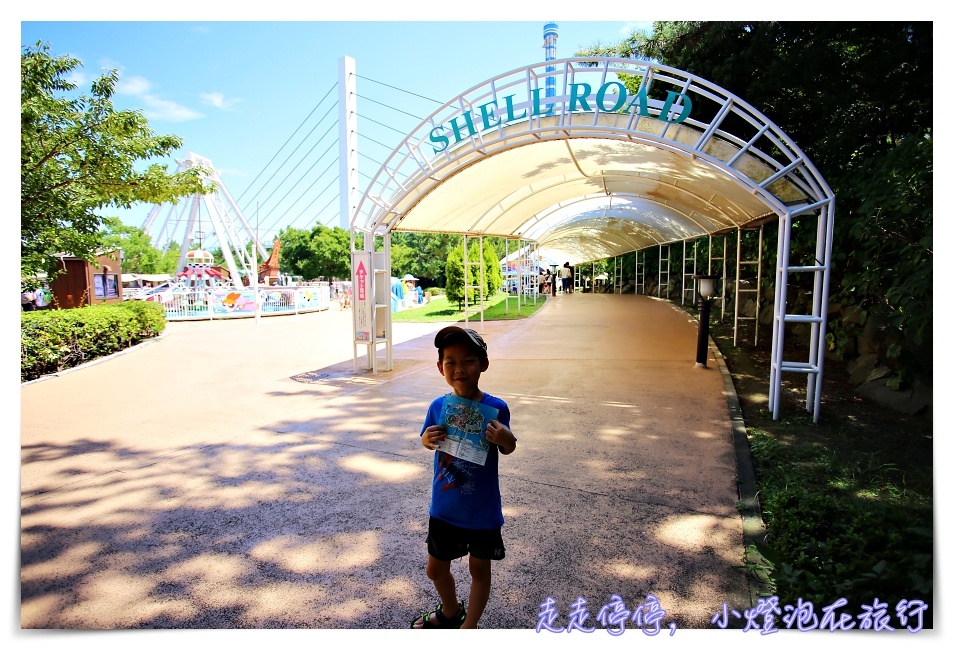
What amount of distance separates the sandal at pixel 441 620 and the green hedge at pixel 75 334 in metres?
8.02

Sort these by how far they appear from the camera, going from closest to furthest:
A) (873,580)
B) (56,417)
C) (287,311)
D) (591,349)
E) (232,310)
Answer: (873,580)
(56,417)
(591,349)
(232,310)
(287,311)

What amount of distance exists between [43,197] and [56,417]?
263 centimetres

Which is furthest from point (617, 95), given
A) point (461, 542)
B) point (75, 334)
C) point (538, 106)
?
point (75, 334)

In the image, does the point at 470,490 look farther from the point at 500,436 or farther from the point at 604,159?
the point at 604,159

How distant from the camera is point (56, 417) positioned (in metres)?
6.22

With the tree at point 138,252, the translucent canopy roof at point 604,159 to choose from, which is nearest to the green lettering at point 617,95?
the translucent canopy roof at point 604,159

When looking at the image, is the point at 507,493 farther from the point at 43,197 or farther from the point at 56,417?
the point at 43,197

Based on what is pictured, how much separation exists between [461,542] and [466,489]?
24cm

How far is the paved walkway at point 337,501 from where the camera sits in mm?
2721

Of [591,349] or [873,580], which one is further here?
[591,349]

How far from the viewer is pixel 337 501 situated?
384 cm

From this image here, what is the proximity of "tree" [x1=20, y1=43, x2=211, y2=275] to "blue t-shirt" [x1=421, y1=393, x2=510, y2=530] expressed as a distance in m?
6.15

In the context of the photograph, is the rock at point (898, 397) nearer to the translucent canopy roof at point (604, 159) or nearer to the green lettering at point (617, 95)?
the translucent canopy roof at point (604, 159)

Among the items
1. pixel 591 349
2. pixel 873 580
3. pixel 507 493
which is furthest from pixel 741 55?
pixel 873 580
